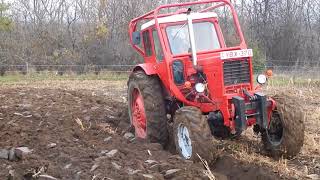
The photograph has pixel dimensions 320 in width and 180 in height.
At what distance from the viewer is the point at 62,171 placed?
570cm

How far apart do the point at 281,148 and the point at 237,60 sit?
4.43 ft

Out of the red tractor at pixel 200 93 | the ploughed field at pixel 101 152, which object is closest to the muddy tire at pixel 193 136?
the red tractor at pixel 200 93

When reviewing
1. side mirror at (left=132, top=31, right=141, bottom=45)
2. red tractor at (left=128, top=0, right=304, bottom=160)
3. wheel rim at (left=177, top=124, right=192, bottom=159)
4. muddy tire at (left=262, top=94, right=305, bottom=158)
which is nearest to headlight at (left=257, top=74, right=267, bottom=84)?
red tractor at (left=128, top=0, right=304, bottom=160)

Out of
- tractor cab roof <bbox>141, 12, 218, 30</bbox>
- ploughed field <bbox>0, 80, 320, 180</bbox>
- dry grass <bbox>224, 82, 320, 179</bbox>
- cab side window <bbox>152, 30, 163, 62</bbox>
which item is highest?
tractor cab roof <bbox>141, 12, 218, 30</bbox>

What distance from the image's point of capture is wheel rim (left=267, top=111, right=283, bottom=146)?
23.4ft

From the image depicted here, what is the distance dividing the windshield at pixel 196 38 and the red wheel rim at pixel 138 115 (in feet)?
3.29

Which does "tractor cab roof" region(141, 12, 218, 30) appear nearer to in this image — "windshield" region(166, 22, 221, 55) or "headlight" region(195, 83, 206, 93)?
"windshield" region(166, 22, 221, 55)

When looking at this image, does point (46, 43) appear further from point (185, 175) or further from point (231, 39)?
point (185, 175)

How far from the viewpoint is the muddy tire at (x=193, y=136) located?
20.9 ft

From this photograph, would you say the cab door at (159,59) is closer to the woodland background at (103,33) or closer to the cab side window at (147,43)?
the cab side window at (147,43)

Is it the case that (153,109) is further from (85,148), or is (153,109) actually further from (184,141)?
(85,148)

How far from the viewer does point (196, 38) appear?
26.7 feet

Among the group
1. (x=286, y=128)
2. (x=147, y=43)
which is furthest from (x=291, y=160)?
(x=147, y=43)

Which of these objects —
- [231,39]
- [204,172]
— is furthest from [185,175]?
[231,39]
